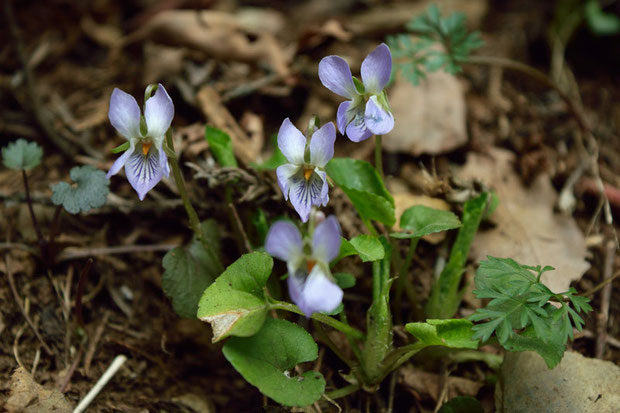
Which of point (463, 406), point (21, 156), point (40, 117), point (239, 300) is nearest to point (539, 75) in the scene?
point (463, 406)

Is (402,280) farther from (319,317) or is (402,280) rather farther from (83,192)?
(83,192)

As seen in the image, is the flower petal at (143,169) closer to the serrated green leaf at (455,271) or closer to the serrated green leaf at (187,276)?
the serrated green leaf at (187,276)

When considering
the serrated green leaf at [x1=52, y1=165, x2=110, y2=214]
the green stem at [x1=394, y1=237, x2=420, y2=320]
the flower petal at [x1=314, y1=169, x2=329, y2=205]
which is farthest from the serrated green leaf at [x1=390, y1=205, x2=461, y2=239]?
the serrated green leaf at [x1=52, y1=165, x2=110, y2=214]

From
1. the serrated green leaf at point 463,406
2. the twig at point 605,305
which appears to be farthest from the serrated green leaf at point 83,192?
the twig at point 605,305

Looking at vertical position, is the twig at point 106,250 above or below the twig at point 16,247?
below

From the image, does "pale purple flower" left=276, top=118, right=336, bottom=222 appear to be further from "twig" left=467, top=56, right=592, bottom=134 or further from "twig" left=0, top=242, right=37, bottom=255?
"twig" left=467, top=56, right=592, bottom=134

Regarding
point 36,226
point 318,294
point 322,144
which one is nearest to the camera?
point 318,294
